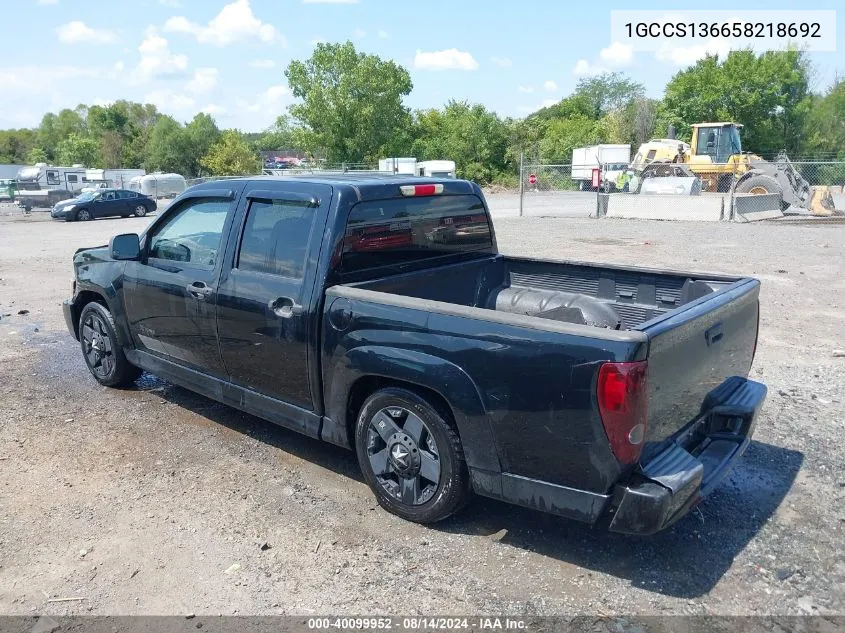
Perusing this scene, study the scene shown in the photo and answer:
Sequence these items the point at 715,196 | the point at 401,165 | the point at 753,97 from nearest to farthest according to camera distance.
A: the point at 715,196 → the point at 401,165 → the point at 753,97

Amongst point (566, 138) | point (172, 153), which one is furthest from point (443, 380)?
point (172, 153)

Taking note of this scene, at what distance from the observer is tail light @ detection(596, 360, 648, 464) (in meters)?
2.97

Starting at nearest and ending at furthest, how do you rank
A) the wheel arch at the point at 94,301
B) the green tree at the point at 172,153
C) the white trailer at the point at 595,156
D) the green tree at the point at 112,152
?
1. the wheel arch at the point at 94,301
2. the white trailer at the point at 595,156
3. the green tree at the point at 172,153
4. the green tree at the point at 112,152

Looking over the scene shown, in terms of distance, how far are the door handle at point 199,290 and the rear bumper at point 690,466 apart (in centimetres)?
299

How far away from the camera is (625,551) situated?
11.9ft

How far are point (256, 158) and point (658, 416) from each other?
233ft

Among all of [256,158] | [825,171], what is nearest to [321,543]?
[825,171]

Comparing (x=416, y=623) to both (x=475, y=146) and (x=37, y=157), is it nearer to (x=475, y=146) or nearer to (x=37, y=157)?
(x=475, y=146)

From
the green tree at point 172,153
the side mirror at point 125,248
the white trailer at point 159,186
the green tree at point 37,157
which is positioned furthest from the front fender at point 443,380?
the green tree at point 37,157

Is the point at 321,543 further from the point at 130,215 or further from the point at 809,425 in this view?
the point at 130,215

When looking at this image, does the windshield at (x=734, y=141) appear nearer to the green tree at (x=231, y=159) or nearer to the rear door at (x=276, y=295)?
the rear door at (x=276, y=295)

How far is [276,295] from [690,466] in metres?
2.51

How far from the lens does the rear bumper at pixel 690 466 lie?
10.1 feet

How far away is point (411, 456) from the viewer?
3812mm
